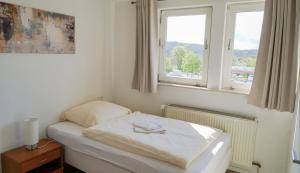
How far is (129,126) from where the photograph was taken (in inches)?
97.7

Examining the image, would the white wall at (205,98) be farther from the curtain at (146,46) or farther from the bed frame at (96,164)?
the bed frame at (96,164)

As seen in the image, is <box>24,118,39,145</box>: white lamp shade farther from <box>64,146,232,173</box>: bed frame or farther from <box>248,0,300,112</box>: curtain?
<box>248,0,300,112</box>: curtain

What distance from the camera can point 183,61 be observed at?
3.07 metres

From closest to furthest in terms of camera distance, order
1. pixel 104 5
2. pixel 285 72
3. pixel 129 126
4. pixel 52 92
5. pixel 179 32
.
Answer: pixel 285 72 < pixel 129 126 < pixel 52 92 < pixel 179 32 < pixel 104 5

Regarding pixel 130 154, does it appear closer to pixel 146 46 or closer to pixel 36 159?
pixel 36 159

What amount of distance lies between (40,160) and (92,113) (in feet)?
2.40

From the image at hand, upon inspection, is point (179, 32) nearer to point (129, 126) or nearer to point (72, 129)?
point (129, 126)

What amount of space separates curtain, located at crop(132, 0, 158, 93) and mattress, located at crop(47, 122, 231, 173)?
109cm

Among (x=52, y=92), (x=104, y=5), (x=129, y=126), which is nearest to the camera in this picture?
(x=129, y=126)

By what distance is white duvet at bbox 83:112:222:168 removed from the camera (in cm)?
187

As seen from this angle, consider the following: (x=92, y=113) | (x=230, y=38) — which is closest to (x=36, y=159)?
(x=92, y=113)

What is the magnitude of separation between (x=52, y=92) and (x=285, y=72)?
2591 mm

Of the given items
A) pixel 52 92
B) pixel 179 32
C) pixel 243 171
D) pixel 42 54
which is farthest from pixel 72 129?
pixel 243 171

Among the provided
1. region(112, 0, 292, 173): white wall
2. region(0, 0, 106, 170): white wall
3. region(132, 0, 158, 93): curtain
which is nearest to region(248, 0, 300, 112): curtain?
region(112, 0, 292, 173): white wall
